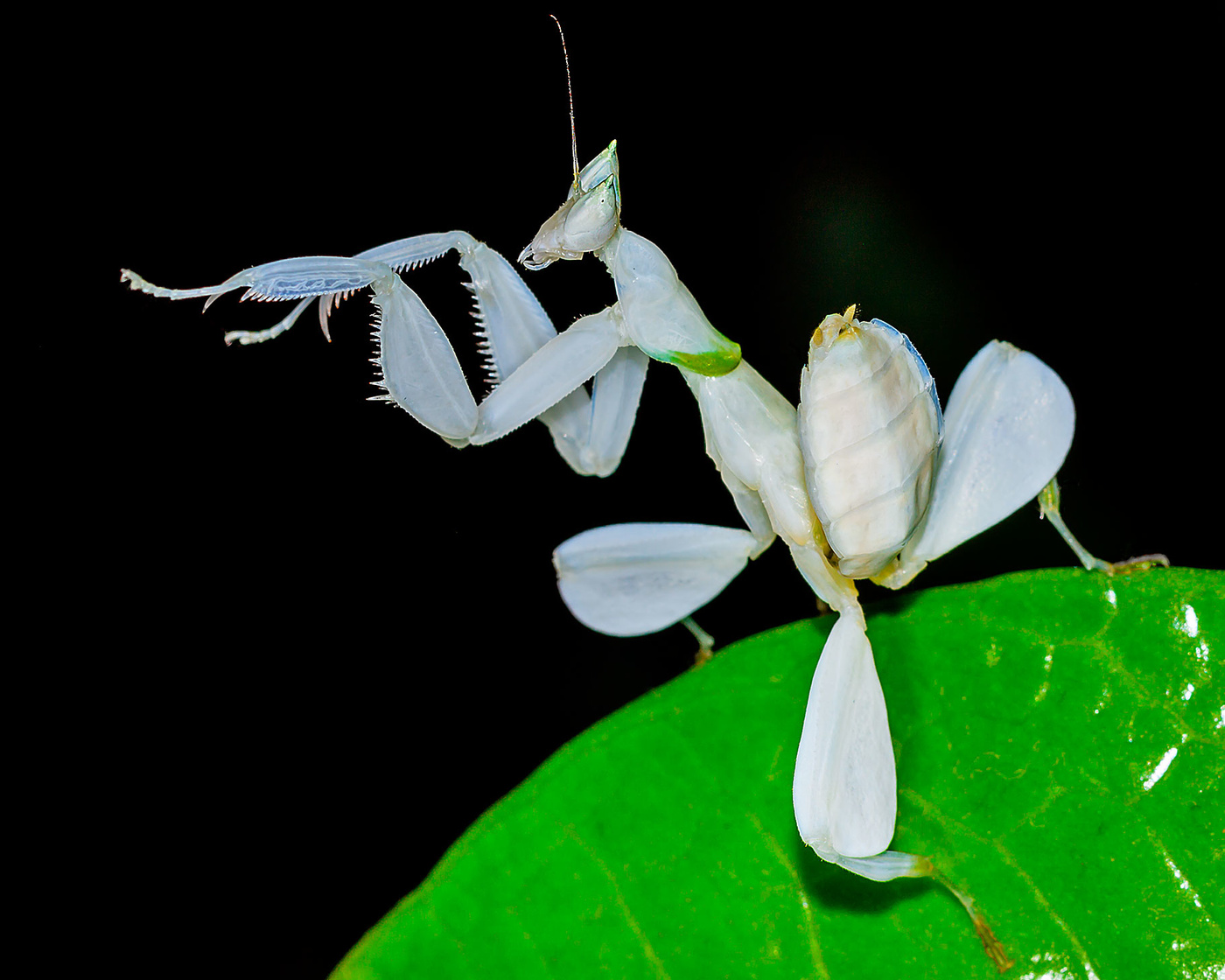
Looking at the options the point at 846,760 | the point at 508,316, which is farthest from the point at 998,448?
the point at 508,316

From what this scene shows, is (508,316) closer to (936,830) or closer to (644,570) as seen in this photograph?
(644,570)

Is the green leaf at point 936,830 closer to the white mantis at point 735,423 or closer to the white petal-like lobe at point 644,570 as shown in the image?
the white mantis at point 735,423

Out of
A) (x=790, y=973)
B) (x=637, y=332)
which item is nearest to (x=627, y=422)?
(x=637, y=332)

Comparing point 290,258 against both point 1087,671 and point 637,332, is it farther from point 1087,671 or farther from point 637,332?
point 1087,671

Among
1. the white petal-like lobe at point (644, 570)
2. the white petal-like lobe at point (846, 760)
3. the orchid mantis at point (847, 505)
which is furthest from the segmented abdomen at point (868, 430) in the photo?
the white petal-like lobe at point (644, 570)

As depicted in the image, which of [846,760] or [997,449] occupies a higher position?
[997,449]

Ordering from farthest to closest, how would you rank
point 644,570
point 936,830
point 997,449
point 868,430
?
point 644,570
point 997,449
point 868,430
point 936,830

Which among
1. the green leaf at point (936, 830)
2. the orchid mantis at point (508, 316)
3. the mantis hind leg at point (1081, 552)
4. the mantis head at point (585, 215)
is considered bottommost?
the green leaf at point (936, 830)
